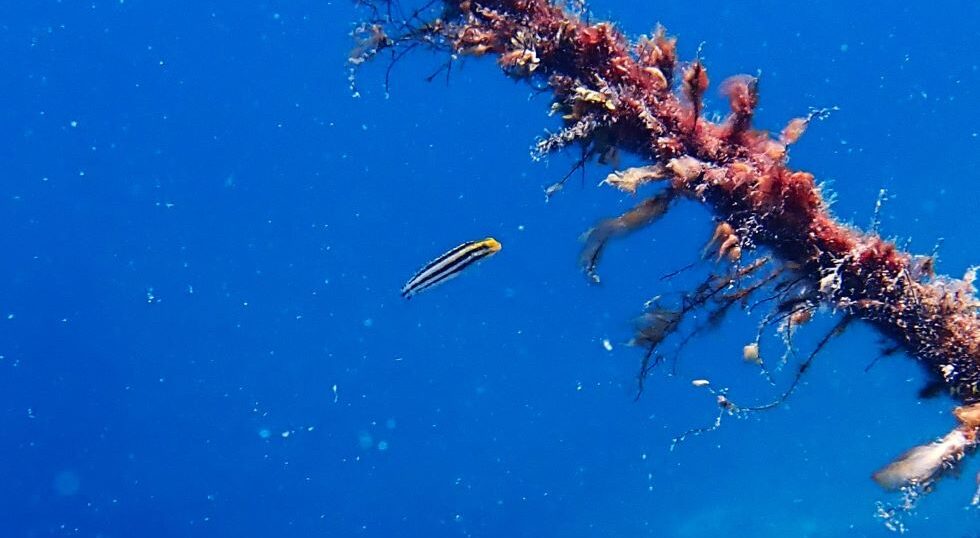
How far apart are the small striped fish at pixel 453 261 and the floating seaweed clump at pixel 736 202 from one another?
1.17 m

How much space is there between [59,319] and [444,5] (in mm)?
23909

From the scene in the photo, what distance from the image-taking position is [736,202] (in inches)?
144

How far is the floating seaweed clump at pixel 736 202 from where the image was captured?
3.60 meters

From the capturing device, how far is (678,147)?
12.2ft

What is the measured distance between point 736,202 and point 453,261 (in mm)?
2174

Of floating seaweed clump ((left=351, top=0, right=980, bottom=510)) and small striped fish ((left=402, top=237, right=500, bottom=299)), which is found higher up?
small striped fish ((left=402, top=237, right=500, bottom=299))

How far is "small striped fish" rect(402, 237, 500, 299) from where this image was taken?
517cm

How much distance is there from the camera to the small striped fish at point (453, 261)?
5168 mm

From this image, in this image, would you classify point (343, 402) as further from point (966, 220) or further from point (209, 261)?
point (966, 220)

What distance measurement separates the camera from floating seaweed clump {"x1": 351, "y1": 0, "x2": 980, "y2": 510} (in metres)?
3.60

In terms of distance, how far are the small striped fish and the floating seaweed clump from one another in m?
1.17

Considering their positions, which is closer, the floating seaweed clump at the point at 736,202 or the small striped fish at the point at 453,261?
the floating seaweed clump at the point at 736,202

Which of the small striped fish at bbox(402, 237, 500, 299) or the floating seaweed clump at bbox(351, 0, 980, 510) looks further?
the small striped fish at bbox(402, 237, 500, 299)

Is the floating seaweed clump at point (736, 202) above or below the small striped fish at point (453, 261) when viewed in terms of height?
below
